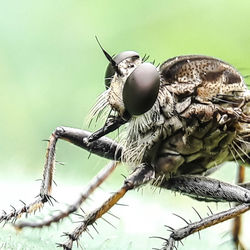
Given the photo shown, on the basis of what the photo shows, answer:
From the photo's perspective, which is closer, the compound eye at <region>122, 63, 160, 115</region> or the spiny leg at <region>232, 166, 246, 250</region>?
the compound eye at <region>122, 63, 160, 115</region>

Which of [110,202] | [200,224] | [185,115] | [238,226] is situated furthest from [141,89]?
[238,226]

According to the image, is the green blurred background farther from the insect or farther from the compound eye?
the compound eye

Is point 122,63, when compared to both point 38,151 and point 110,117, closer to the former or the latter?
point 110,117

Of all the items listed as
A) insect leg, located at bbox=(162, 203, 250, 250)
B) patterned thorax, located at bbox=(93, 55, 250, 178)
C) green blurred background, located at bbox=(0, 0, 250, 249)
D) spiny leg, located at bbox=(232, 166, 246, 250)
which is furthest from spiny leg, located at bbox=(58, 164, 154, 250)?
spiny leg, located at bbox=(232, 166, 246, 250)

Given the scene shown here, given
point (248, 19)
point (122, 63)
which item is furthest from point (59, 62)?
point (122, 63)

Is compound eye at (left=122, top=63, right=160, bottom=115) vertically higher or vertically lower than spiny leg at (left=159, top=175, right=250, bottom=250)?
higher

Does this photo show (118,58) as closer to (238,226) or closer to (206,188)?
(206,188)
